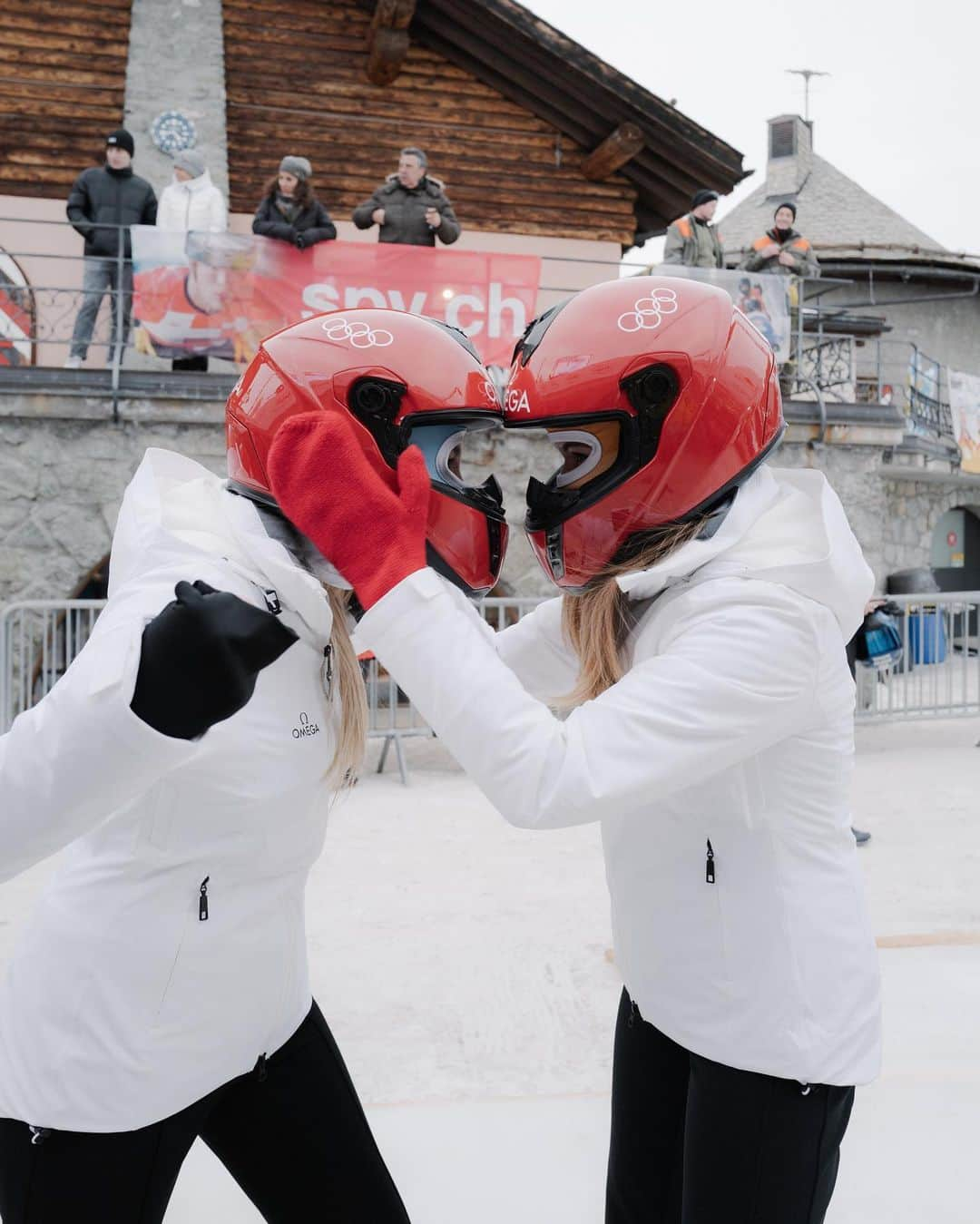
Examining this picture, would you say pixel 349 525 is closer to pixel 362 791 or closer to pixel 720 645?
pixel 720 645

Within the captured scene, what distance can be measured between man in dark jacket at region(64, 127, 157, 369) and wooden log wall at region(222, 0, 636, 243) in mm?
2937

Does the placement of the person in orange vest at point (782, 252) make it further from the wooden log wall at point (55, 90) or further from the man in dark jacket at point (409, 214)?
the wooden log wall at point (55, 90)

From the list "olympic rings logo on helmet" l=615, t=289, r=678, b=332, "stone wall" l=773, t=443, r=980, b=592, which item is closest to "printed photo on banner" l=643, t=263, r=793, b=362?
"stone wall" l=773, t=443, r=980, b=592

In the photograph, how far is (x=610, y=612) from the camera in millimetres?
1736

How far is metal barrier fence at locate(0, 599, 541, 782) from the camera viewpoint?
6.24 meters

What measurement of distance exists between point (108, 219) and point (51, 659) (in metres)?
3.46

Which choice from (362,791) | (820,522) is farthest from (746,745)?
(362,791)

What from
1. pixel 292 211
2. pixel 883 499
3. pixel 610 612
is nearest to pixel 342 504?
pixel 610 612

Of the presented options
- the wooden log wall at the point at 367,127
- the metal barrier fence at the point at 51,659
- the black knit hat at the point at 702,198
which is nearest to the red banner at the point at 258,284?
the black knit hat at the point at 702,198

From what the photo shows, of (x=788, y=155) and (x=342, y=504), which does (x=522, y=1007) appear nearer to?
(x=342, y=504)

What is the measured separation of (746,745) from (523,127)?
11.4m

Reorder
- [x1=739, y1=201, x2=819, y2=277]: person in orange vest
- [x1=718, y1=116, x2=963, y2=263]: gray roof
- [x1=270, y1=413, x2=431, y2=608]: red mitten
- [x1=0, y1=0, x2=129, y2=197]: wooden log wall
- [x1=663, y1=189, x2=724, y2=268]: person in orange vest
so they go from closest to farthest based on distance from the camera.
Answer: [x1=270, y1=413, x2=431, y2=608]: red mitten < [x1=663, y1=189, x2=724, y2=268]: person in orange vest < [x1=739, y1=201, x2=819, y2=277]: person in orange vest < [x1=0, y1=0, x2=129, y2=197]: wooden log wall < [x1=718, y1=116, x2=963, y2=263]: gray roof

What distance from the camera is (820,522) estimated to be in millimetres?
1533

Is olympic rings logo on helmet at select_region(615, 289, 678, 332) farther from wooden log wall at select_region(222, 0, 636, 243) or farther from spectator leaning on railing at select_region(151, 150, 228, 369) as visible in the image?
wooden log wall at select_region(222, 0, 636, 243)
